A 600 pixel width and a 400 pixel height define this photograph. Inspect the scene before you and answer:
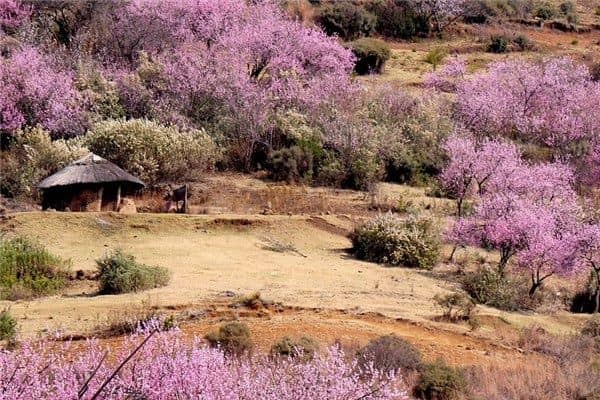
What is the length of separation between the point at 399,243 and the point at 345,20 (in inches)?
1192

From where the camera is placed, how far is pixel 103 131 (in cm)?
2275

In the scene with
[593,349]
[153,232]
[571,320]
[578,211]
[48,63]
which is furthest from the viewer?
[48,63]

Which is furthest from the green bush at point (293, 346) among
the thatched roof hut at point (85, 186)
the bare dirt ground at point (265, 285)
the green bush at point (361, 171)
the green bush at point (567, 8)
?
the green bush at point (567, 8)

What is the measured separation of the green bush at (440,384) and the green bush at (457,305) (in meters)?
3.76

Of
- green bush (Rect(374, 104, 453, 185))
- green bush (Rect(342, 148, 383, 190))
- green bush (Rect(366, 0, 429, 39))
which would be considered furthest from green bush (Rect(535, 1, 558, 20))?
green bush (Rect(342, 148, 383, 190))

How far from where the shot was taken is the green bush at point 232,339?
9.40m

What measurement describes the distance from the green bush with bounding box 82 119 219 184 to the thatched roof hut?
7.36ft

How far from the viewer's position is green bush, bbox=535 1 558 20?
5381 centimetres

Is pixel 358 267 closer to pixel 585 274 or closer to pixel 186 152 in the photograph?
pixel 585 274

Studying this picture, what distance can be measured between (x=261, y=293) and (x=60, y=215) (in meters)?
5.85

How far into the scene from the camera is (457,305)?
13297 mm

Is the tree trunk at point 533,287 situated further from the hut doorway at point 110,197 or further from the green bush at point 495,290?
the hut doorway at point 110,197

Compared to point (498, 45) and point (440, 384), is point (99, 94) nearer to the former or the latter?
point (440, 384)

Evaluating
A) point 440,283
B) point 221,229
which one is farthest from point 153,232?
point 440,283
